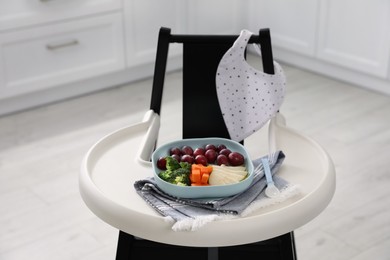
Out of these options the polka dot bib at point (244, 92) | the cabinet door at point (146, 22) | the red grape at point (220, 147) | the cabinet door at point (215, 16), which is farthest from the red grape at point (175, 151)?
the cabinet door at point (215, 16)

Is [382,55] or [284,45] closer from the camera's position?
[382,55]

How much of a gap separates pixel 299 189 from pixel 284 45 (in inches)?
97.8

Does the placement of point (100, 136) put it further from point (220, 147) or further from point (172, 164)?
point (172, 164)

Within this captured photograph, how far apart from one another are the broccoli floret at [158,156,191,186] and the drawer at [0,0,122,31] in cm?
184

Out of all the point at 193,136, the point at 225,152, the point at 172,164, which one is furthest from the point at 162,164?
the point at 193,136

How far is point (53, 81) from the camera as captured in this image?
11.1 ft

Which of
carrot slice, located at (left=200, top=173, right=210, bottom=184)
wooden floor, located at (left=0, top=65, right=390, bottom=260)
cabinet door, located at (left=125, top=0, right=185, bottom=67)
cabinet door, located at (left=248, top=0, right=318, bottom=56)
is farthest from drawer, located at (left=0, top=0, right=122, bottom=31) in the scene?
carrot slice, located at (left=200, top=173, right=210, bottom=184)

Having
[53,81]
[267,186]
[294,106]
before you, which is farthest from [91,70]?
[267,186]

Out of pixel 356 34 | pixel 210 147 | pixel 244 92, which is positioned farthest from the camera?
pixel 356 34

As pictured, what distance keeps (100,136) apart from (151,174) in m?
1.51

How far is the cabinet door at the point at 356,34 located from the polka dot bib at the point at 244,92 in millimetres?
1709

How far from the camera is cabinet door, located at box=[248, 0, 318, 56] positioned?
12.2ft

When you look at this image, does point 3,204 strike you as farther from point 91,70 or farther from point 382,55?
point 382,55

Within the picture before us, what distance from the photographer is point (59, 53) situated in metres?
3.37
